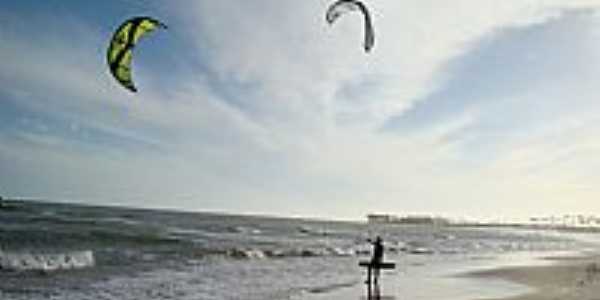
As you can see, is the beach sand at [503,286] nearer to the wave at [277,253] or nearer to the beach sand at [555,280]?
the beach sand at [555,280]

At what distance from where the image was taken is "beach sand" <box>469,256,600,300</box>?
20.5m

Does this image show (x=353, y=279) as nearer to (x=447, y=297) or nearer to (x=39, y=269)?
(x=447, y=297)

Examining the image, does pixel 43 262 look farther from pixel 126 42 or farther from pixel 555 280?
pixel 126 42

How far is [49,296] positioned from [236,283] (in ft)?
17.9

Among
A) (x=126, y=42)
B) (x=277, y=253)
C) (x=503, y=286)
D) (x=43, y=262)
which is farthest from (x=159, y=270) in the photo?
(x=126, y=42)

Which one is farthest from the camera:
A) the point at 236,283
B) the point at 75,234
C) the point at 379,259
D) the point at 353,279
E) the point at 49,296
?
the point at 75,234

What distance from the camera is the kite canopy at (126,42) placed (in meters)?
10.6

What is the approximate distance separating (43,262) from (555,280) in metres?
17.3

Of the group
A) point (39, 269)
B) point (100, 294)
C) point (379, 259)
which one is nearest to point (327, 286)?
point (100, 294)

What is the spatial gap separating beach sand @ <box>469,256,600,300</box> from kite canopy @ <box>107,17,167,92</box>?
41.8 ft

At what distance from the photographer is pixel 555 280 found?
26.1 metres

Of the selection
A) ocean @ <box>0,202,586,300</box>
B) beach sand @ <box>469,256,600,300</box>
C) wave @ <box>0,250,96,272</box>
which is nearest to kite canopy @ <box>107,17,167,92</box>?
ocean @ <box>0,202,586,300</box>

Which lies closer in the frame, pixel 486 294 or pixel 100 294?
pixel 100 294

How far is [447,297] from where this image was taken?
19.6 meters
